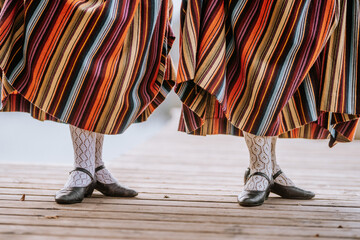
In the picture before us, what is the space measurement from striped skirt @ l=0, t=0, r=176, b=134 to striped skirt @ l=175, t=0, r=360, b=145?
19 centimetres

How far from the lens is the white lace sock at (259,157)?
169 centimetres

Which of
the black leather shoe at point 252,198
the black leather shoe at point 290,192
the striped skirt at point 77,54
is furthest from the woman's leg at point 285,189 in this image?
the striped skirt at point 77,54

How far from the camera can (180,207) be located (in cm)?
160

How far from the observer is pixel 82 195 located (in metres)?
1.62

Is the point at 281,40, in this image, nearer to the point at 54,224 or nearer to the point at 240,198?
the point at 240,198

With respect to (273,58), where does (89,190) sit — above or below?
below

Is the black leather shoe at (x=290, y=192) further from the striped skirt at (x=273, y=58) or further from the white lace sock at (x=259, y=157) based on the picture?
the striped skirt at (x=273, y=58)

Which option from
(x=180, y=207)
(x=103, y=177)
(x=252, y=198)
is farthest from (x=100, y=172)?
(x=252, y=198)

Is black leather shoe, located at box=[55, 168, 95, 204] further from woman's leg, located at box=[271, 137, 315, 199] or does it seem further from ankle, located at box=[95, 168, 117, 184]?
woman's leg, located at box=[271, 137, 315, 199]

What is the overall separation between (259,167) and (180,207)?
345mm

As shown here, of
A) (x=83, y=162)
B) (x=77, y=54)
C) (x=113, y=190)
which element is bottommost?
(x=113, y=190)

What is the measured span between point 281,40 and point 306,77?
180 millimetres

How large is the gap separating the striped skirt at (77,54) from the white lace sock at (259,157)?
0.50 m

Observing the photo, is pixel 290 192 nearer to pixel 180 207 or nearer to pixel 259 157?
pixel 259 157
